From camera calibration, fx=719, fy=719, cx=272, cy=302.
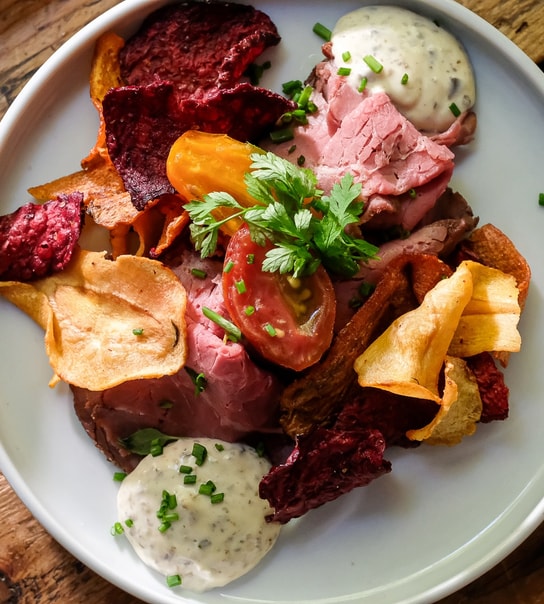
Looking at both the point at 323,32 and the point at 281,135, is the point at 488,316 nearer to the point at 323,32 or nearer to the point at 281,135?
the point at 281,135

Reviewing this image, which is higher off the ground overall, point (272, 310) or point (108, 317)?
point (272, 310)

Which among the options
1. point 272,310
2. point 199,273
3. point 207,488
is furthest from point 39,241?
point 207,488

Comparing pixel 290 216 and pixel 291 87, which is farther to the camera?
pixel 291 87

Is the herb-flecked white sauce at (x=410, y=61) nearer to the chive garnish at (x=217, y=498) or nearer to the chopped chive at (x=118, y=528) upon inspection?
the chive garnish at (x=217, y=498)

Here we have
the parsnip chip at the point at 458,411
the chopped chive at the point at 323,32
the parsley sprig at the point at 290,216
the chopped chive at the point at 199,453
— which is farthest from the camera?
the chopped chive at the point at 323,32

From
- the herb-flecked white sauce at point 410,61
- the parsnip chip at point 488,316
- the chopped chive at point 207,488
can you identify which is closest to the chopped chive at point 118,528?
the chopped chive at point 207,488

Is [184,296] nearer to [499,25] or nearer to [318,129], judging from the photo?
[318,129]

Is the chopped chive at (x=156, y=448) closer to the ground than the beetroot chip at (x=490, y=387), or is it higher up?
closer to the ground
